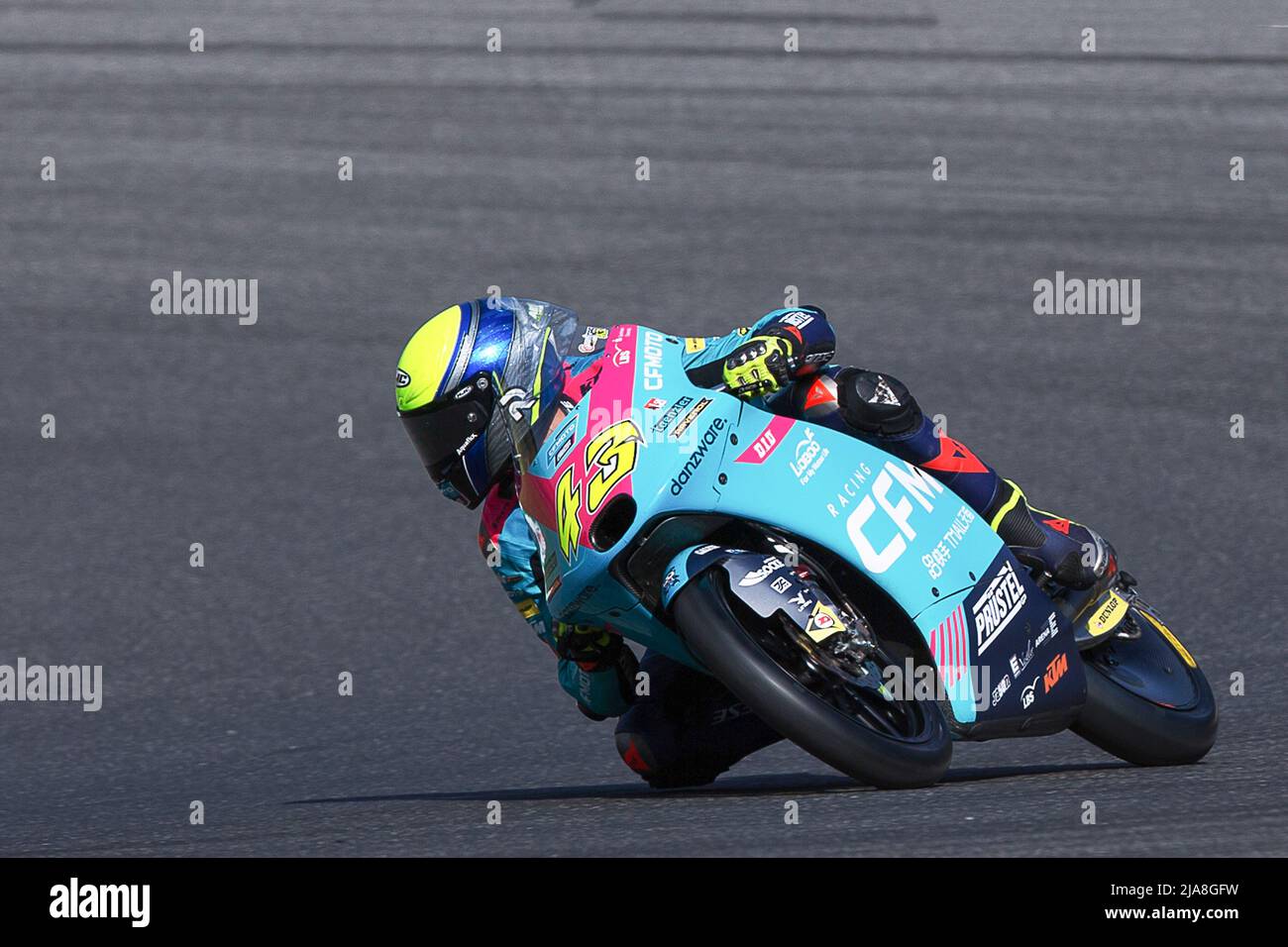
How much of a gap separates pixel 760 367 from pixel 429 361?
812 millimetres

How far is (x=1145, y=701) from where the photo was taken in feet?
19.5

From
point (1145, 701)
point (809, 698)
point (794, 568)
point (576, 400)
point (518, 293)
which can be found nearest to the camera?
point (809, 698)

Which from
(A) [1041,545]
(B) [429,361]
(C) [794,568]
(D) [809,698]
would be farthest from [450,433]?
(A) [1041,545]

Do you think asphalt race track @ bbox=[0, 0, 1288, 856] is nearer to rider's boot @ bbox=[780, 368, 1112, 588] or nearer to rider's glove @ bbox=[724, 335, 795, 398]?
rider's boot @ bbox=[780, 368, 1112, 588]

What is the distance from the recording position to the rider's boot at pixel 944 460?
221 inches

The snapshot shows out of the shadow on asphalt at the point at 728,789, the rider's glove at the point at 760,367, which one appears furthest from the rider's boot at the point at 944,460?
the shadow on asphalt at the point at 728,789

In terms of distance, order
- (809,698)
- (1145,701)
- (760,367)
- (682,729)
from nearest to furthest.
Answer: (809,698)
(760,367)
(1145,701)
(682,729)

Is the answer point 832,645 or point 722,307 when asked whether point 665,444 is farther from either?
point 722,307

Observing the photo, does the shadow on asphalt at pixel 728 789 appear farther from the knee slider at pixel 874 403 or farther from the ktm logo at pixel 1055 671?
the knee slider at pixel 874 403

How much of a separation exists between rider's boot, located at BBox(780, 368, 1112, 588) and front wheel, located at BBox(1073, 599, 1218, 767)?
0.94 feet

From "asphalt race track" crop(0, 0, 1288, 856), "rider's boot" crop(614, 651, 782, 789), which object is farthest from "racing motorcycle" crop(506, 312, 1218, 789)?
"rider's boot" crop(614, 651, 782, 789)

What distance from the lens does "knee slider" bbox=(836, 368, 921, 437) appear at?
559 centimetres

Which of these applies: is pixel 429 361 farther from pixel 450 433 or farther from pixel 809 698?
pixel 809 698
